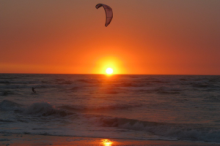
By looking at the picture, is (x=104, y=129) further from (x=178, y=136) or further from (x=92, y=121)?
(x=178, y=136)

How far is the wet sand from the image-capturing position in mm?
7520

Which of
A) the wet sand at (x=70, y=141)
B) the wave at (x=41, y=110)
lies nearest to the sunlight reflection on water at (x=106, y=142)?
the wet sand at (x=70, y=141)

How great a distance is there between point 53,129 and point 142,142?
3.58m

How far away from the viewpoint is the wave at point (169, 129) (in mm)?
8828

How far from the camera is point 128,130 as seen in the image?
9.77 metres

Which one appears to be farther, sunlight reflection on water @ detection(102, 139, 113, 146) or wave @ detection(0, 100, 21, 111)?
wave @ detection(0, 100, 21, 111)

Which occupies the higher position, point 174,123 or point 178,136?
point 174,123

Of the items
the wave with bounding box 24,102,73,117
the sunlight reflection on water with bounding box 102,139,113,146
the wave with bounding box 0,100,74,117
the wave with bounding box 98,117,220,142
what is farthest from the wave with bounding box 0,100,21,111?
the sunlight reflection on water with bounding box 102,139,113,146

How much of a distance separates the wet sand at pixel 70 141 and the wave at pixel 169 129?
844 millimetres

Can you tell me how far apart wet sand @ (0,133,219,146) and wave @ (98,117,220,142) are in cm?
84

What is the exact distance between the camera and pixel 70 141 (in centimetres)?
784

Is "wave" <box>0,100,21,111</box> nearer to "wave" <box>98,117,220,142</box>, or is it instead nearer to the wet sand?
"wave" <box>98,117,220,142</box>

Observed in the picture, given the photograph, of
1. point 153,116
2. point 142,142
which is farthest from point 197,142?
point 153,116

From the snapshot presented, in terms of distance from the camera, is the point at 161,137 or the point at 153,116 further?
the point at 153,116
